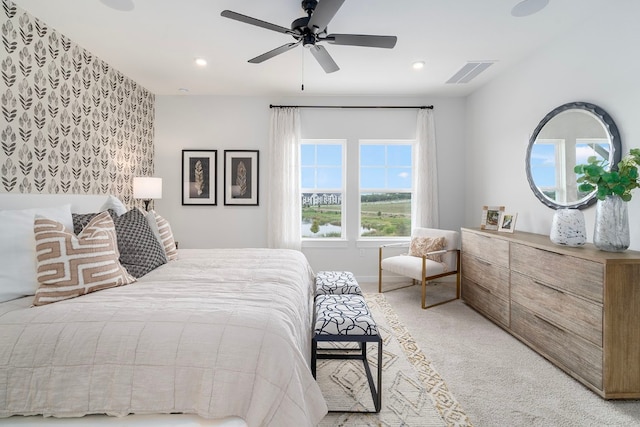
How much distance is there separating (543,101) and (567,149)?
620mm

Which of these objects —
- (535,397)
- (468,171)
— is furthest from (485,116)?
(535,397)

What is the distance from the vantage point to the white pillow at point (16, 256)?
156cm

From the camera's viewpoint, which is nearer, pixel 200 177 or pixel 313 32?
pixel 313 32

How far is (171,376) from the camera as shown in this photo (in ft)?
3.58

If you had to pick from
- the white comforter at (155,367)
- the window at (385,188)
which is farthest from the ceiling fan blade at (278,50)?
the window at (385,188)

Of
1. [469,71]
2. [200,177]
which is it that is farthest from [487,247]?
[200,177]

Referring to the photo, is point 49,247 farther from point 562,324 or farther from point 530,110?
point 530,110

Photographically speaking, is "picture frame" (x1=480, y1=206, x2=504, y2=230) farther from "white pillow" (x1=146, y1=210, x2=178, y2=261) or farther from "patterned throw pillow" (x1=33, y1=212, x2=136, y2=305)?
"patterned throw pillow" (x1=33, y1=212, x2=136, y2=305)

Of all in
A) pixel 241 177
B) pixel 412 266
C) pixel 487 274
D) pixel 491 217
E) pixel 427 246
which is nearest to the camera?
pixel 487 274

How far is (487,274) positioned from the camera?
3094mm

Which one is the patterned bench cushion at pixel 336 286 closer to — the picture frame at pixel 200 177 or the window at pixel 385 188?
the window at pixel 385 188

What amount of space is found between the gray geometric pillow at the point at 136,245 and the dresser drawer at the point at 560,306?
298 cm

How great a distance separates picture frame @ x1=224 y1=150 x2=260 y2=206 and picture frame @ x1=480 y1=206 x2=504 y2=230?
3040 mm

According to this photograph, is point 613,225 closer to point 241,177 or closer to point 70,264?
point 70,264
